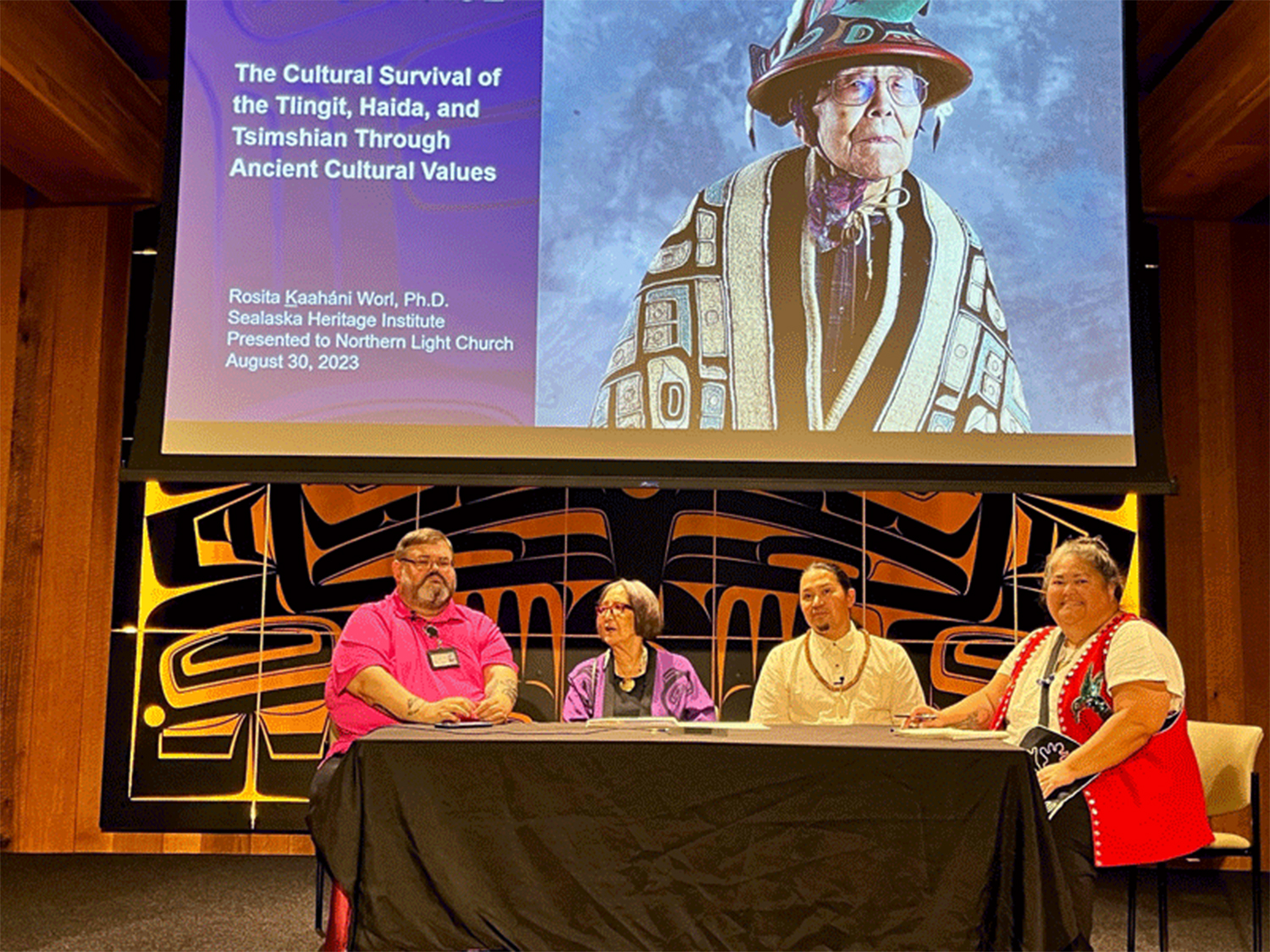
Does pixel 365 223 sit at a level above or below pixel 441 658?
above

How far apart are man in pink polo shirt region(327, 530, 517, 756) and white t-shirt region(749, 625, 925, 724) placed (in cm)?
81

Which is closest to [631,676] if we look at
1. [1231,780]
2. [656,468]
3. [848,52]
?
[656,468]

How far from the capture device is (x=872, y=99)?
416 centimetres

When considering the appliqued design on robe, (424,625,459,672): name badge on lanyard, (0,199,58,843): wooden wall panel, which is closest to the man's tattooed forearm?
(424,625,459,672): name badge on lanyard

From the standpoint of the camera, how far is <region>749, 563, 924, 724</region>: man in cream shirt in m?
3.72

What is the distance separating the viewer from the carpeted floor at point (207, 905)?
369cm

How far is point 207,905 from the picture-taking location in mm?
4145

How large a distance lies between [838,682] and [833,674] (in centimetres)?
3

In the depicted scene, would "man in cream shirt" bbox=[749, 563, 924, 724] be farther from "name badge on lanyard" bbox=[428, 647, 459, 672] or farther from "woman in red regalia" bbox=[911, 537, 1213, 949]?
"name badge on lanyard" bbox=[428, 647, 459, 672]

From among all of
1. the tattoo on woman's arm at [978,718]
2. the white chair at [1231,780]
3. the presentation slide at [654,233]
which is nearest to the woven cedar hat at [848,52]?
the presentation slide at [654,233]

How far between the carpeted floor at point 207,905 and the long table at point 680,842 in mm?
1152

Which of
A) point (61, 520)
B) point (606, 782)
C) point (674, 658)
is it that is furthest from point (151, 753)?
point (606, 782)

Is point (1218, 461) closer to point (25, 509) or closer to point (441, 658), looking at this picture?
point (441, 658)

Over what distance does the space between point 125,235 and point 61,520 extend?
1262 mm
